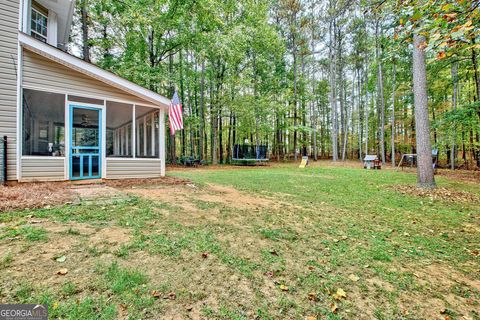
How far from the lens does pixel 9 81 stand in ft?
18.5

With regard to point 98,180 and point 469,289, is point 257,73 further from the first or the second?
point 469,289

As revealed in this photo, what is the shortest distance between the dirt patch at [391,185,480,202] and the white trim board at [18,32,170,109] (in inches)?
334

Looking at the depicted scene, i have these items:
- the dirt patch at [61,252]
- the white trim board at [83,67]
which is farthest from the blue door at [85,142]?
the dirt patch at [61,252]

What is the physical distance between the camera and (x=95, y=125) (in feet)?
22.9

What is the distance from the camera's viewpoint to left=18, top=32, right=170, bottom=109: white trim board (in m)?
5.75

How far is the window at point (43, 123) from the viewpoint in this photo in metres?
5.97

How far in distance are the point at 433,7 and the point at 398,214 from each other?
3514mm

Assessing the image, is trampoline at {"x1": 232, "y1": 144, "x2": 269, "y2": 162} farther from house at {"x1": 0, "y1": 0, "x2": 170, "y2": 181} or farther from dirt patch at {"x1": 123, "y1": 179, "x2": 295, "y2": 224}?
dirt patch at {"x1": 123, "y1": 179, "x2": 295, "y2": 224}

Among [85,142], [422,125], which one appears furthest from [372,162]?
[85,142]

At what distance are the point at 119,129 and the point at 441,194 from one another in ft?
34.1

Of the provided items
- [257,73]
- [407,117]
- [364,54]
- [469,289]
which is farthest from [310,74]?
[469,289]

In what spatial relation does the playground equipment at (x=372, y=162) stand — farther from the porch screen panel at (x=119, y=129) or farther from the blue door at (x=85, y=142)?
the blue door at (x=85, y=142)

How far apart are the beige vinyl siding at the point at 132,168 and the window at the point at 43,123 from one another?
4.54 ft

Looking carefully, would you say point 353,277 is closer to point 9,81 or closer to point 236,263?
point 236,263
